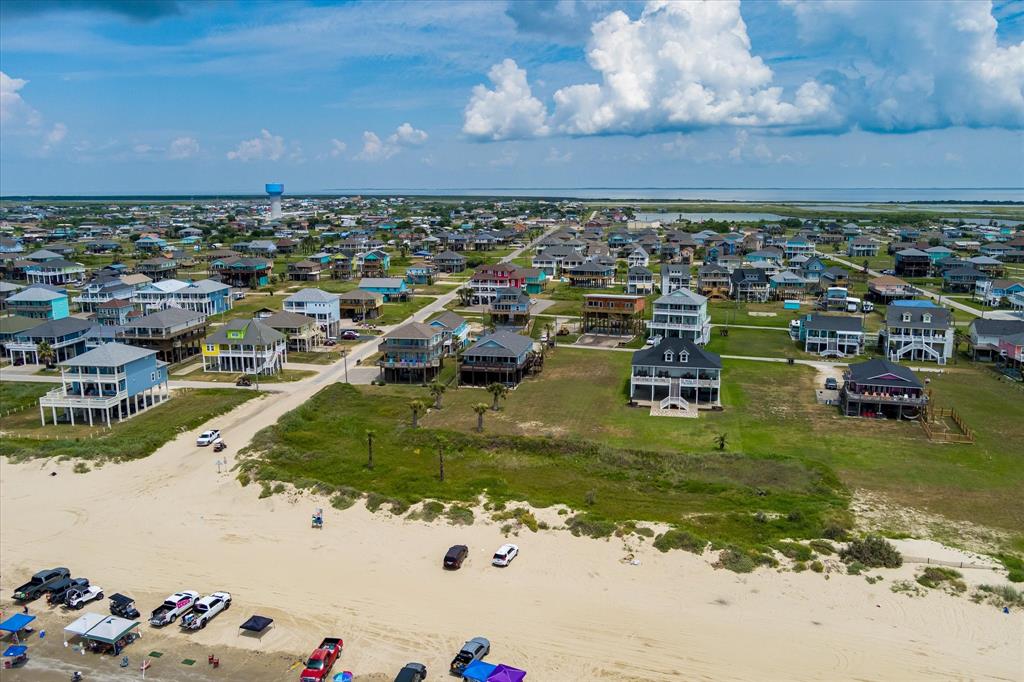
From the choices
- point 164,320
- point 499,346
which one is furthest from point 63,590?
point 164,320

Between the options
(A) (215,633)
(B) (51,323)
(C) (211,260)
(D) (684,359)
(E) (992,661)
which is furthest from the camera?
(C) (211,260)

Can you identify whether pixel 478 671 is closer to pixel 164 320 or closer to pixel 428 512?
pixel 428 512

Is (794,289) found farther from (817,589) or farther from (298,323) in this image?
(817,589)

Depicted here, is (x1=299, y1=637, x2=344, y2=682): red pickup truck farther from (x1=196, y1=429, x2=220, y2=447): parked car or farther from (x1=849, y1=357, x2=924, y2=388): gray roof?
(x1=849, y1=357, x2=924, y2=388): gray roof

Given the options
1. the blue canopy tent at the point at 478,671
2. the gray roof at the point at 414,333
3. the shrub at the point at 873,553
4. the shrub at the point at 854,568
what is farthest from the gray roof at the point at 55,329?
the shrub at the point at 854,568

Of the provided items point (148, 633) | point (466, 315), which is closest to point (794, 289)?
point (466, 315)

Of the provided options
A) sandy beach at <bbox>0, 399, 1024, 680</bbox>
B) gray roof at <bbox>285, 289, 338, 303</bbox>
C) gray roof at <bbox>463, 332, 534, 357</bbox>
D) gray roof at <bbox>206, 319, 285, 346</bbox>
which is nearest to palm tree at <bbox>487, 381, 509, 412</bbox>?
gray roof at <bbox>463, 332, 534, 357</bbox>
